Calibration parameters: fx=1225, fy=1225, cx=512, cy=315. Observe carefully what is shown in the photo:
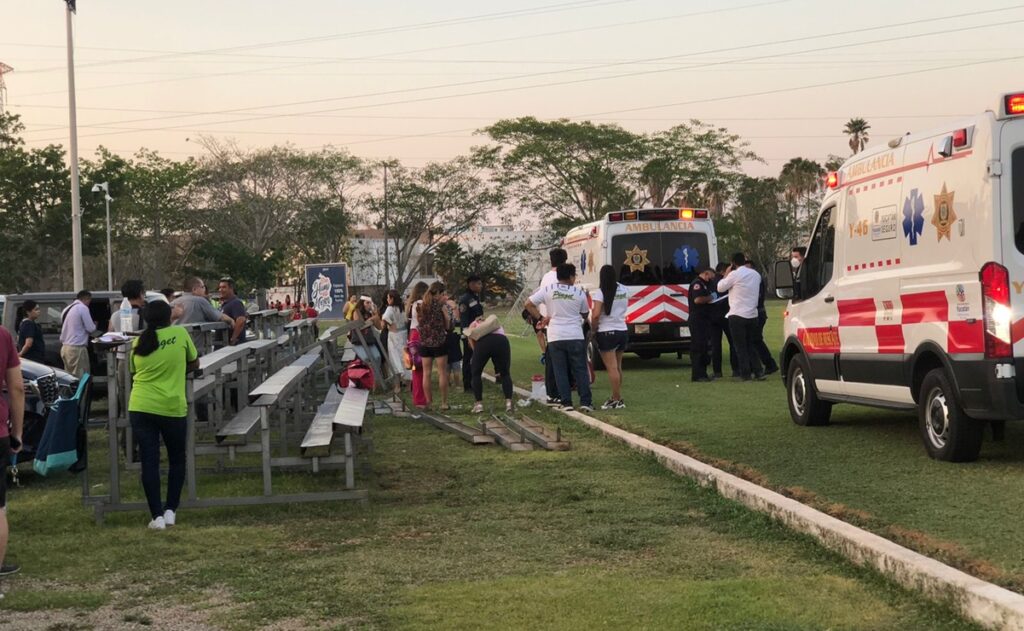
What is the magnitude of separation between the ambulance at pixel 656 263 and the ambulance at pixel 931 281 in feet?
30.3

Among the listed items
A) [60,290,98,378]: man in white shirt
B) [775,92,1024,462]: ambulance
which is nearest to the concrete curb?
[775,92,1024,462]: ambulance

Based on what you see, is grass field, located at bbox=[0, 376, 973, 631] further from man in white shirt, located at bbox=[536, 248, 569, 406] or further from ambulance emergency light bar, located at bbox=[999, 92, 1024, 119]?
man in white shirt, located at bbox=[536, 248, 569, 406]

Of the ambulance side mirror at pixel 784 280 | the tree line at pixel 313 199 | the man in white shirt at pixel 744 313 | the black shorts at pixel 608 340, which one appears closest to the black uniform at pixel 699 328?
the man in white shirt at pixel 744 313

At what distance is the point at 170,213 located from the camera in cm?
6650

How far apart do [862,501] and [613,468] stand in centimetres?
260

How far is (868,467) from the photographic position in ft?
28.8

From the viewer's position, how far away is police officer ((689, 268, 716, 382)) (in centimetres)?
1780

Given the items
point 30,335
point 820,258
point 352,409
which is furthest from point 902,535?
point 30,335

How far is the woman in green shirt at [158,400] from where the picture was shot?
26.0 feet

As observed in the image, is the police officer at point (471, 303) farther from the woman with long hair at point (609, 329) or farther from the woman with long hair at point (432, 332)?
the woman with long hair at point (609, 329)

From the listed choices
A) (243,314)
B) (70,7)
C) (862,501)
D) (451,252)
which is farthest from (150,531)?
(451,252)

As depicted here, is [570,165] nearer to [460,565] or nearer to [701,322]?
[701,322]

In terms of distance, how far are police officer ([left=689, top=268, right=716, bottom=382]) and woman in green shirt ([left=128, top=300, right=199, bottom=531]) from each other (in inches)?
425

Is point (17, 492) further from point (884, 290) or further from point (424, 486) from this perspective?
point (884, 290)
